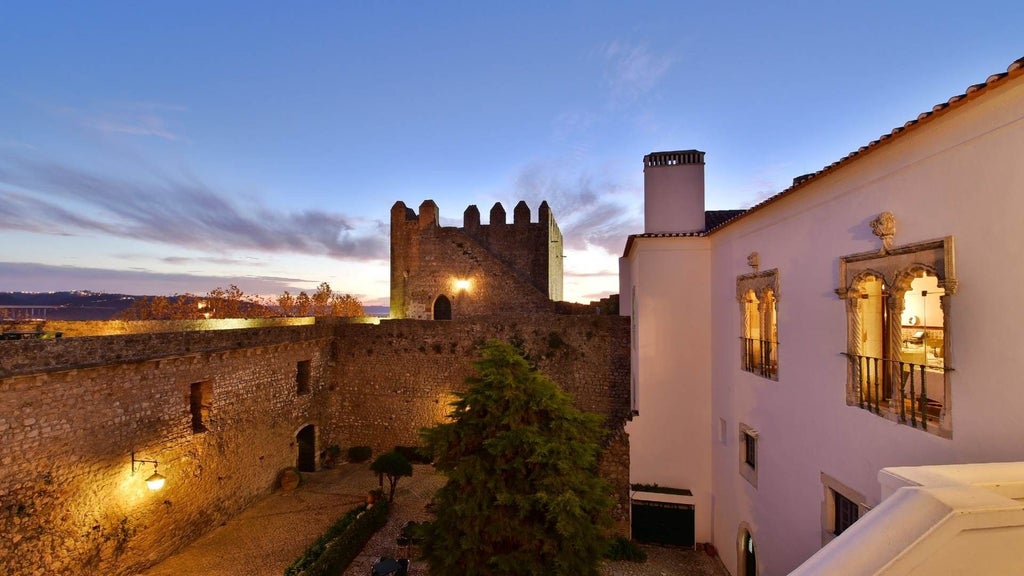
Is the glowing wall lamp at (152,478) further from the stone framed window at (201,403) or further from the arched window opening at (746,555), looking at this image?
the arched window opening at (746,555)

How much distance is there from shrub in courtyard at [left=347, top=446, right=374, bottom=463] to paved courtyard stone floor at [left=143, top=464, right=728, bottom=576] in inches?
50.2

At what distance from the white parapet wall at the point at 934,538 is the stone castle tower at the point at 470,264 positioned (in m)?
18.1

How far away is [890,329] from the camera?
5.47 meters

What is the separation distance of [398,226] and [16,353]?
16.6 metres

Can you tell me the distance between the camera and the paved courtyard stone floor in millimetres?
10172

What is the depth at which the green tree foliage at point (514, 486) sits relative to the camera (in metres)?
7.78

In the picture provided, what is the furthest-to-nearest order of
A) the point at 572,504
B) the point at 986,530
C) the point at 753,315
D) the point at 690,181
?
the point at 690,181, the point at 753,315, the point at 572,504, the point at 986,530

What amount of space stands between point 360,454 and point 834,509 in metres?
15.8

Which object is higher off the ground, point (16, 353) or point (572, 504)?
point (16, 353)

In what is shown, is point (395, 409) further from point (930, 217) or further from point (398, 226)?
point (930, 217)

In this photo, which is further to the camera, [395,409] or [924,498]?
[395,409]

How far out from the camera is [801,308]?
689 centimetres

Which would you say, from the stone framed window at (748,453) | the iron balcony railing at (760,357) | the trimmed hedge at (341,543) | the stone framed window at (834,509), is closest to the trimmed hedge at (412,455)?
the trimmed hedge at (341,543)

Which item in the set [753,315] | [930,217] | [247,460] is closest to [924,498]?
[930,217]
